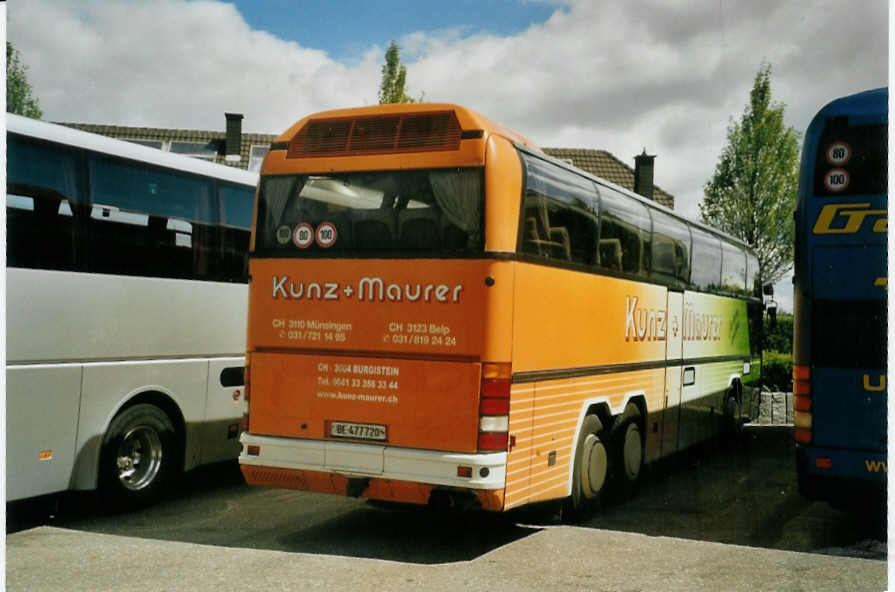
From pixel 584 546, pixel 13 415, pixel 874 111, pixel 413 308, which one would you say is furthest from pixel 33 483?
pixel 874 111

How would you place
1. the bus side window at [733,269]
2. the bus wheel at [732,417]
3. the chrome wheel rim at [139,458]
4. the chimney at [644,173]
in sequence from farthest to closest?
the chimney at [644,173] < the bus wheel at [732,417] < the bus side window at [733,269] < the chrome wheel rim at [139,458]

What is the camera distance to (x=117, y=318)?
29.1 feet

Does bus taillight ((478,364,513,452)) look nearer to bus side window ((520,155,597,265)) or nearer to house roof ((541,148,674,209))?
bus side window ((520,155,597,265))

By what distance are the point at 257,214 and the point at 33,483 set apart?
2853 mm

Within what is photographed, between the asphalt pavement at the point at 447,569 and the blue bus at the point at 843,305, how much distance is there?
0.76 meters

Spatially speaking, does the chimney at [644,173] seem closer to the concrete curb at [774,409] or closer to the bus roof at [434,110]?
the concrete curb at [774,409]

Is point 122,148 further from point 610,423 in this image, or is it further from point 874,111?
point 874,111

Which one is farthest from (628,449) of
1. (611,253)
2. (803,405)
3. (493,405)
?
(493,405)

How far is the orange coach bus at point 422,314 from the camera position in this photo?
7.43m

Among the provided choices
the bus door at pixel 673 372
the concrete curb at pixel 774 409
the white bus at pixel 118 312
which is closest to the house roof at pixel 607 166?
the concrete curb at pixel 774 409

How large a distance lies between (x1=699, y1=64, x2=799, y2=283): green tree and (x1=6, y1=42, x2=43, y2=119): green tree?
38.2ft

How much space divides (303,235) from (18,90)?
3.32 metres

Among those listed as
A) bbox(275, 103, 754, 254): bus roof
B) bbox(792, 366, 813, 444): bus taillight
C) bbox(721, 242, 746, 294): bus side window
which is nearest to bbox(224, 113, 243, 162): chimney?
bbox(721, 242, 746, 294): bus side window

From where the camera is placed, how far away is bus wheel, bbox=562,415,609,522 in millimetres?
8859
